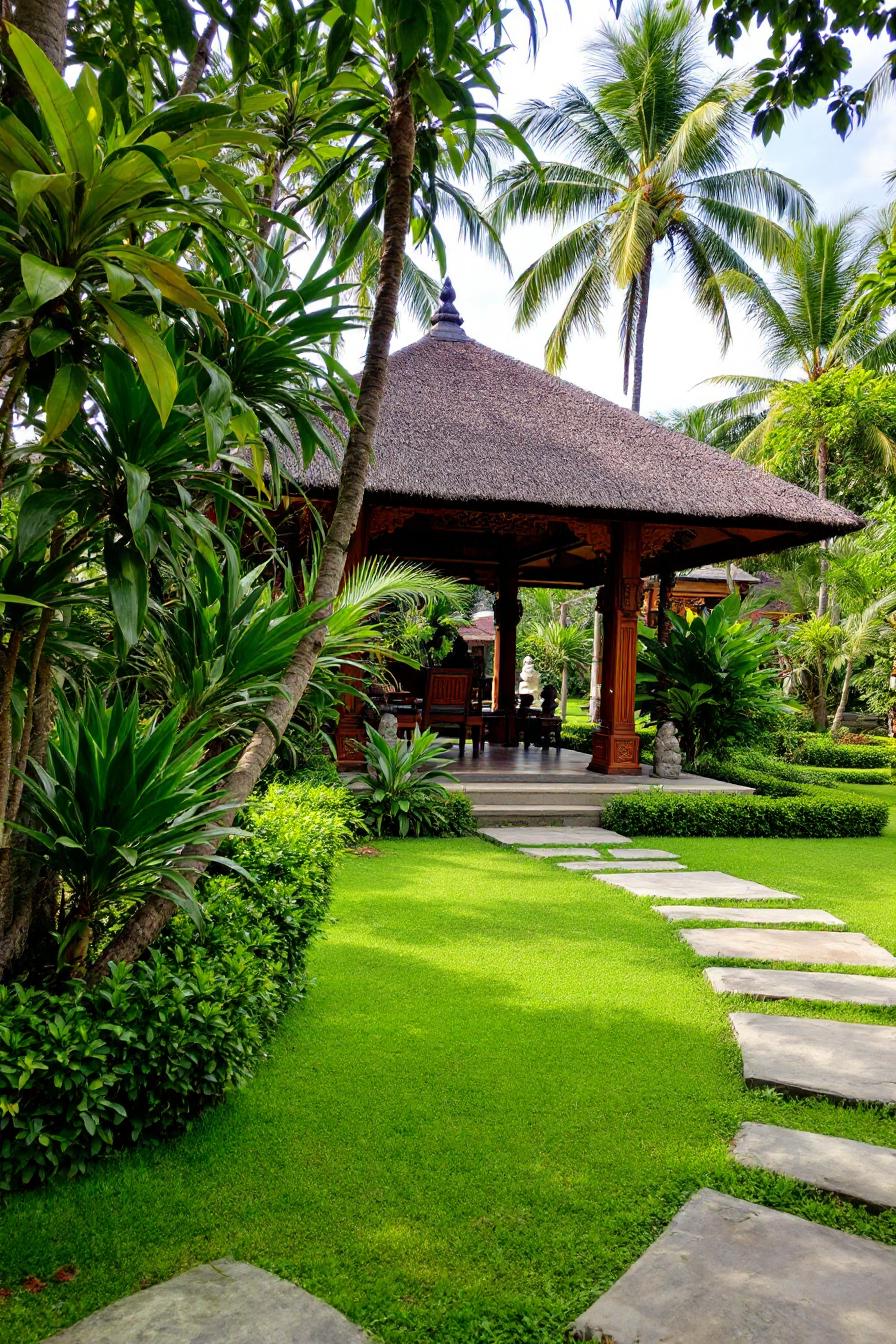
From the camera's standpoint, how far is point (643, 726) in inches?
528

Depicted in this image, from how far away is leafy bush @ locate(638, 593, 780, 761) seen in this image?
10531 mm

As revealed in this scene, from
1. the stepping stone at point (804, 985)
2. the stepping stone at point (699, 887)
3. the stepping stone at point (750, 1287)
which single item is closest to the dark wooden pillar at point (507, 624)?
the stepping stone at point (699, 887)

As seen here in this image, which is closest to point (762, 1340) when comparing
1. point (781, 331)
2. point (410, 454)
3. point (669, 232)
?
point (410, 454)

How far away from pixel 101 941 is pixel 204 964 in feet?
1.83

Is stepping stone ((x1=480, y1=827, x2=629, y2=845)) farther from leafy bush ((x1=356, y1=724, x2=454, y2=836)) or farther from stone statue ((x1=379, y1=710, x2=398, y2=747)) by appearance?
stone statue ((x1=379, y1=710, x2=398, y2=747))

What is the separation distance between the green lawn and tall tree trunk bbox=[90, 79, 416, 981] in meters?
0.82

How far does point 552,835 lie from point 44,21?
19.9ft

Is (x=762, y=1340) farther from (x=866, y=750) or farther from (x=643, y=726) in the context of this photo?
Result: (x=866, y=750)

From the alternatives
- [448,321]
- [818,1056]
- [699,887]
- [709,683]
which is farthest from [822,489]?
[818,1056]

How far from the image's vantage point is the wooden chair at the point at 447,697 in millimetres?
9602

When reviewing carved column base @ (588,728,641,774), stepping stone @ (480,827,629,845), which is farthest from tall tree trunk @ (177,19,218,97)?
carved column base @ (588,728,641,774)

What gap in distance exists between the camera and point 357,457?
308cm

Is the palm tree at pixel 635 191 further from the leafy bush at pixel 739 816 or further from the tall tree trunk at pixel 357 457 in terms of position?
the tall tree trunk at pixel 357 457

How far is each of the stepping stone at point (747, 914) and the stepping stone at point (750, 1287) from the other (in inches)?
108
